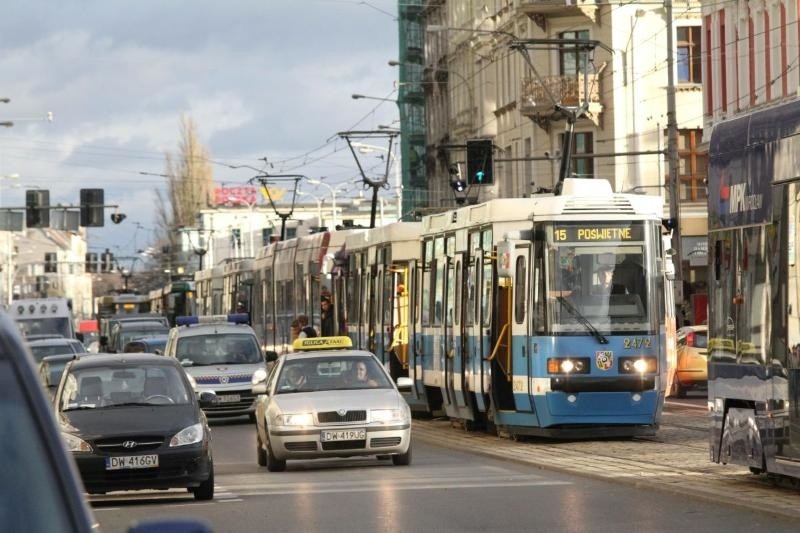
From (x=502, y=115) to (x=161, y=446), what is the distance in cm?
5643

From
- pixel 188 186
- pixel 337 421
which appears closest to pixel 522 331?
pixel 337 421

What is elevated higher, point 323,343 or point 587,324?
point 587,324

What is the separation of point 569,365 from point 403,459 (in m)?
3.74

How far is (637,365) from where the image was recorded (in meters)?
25.5

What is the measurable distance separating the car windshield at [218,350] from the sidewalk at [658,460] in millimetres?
5195

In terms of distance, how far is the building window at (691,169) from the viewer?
6475 centimetres

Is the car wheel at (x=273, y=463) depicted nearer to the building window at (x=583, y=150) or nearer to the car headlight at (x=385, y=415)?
the car headlight at (x=385, y=415)

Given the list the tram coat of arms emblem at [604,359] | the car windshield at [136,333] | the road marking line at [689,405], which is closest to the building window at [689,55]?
A: the car windshield at [136,333]

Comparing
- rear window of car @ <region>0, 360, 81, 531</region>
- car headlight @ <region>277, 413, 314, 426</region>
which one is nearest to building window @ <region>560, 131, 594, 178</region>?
car headlight @ <region>277, 413, 314, 426</region>

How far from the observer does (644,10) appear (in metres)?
65.3

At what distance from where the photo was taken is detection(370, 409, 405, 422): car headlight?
2198 cm

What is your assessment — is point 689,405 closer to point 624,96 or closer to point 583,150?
point 624,96

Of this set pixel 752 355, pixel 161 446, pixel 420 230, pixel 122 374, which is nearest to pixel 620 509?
pixel 752 355

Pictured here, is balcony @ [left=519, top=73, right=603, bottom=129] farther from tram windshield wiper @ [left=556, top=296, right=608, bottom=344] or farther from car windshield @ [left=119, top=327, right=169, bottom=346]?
tram windshield wiper @ [left=556, top=296, right=608, bottom=344]
